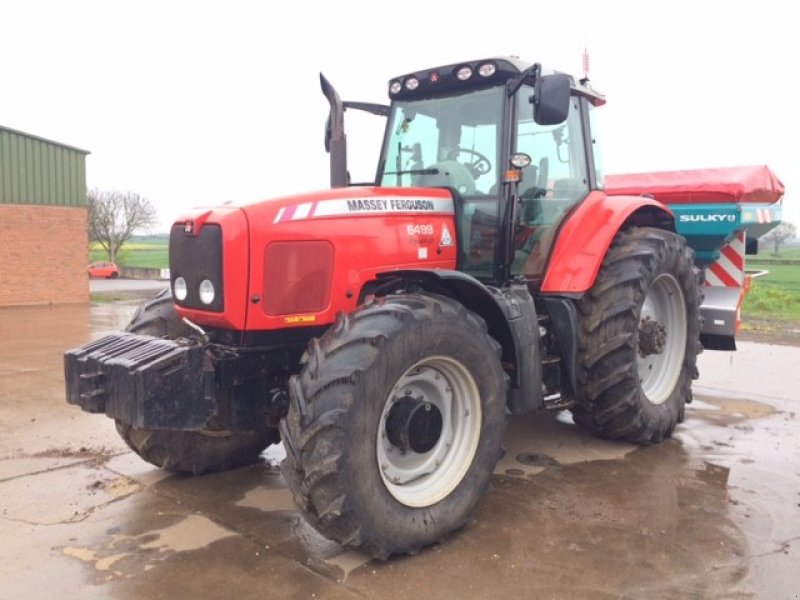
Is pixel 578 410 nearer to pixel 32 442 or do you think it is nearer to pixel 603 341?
pixel 603 341

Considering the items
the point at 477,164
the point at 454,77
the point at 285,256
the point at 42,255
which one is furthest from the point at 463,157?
the point at 42,255

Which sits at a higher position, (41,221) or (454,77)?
(454,77)

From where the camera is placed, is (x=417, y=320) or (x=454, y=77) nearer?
(x=417, y=320)

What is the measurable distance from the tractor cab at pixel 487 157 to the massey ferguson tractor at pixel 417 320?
0.01 metres

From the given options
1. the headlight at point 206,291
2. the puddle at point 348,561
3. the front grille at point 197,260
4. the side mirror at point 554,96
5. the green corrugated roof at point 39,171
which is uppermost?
the green corrugated roof at point 39,171

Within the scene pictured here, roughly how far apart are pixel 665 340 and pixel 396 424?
2.83 meters

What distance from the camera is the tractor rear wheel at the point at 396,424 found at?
315 cm

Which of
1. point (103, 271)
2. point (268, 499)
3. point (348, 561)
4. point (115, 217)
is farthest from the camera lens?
point (115, 217)

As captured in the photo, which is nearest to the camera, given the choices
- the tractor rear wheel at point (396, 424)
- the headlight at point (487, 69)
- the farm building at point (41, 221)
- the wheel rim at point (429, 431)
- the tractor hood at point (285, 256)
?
the tractor rear wheel at point (396, 424)

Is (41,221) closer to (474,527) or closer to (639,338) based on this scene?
(639,338)

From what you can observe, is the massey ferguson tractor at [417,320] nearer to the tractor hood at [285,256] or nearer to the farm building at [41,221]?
the tractor hood at [285,256]

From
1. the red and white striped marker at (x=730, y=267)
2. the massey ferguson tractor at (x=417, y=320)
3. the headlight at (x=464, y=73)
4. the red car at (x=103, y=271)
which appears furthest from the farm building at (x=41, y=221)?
the red car at (x=103, y=271)

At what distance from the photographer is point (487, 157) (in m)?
4.57

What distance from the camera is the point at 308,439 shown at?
3125mm
